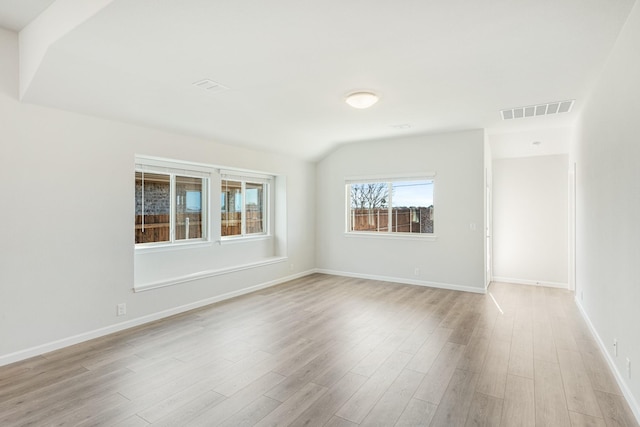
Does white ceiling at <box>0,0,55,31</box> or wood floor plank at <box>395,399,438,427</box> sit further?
white ceiling at <box>0,0,55,31</box>

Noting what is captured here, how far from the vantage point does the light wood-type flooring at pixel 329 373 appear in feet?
7.22

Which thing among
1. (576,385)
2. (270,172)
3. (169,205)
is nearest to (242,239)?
(270,172)

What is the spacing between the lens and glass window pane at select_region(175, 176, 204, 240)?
4.77 metres

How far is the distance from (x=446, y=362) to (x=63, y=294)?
3.82 m

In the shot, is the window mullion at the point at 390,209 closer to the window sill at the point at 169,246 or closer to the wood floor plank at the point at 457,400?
the window sill at the point at 169,246

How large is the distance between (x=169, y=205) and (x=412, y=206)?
4.16m

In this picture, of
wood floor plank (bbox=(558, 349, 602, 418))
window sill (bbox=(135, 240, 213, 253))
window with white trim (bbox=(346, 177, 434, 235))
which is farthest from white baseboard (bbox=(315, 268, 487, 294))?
window sill (bbox=(135, 240, 213, 253))

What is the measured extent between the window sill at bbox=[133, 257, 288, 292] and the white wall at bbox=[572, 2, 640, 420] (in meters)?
4.58

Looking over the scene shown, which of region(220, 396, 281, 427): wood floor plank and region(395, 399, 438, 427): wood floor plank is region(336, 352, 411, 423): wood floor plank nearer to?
region(395, 399, 438, 427): wood floor plank

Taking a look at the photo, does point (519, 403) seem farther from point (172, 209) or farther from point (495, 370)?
point (172, 209)

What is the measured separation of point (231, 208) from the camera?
5.66 meters

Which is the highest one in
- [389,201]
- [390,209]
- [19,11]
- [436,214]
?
[19,11]

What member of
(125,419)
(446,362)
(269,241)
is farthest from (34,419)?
(269,241)

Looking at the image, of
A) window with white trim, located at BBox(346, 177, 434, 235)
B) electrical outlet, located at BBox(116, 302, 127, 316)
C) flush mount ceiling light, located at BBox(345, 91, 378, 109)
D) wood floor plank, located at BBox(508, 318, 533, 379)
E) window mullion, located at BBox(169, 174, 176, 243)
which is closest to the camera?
wood floor plank, located at BBox(508, 318, 533, 379)
